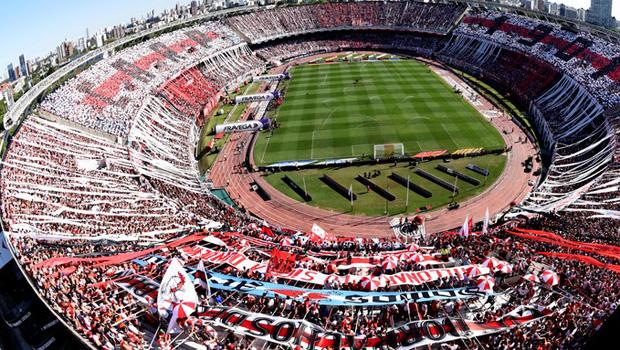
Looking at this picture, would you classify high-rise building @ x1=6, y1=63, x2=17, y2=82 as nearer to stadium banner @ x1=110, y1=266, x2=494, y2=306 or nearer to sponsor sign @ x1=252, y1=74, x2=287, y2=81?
sponsor sign @ x1=252, y1=74, x2=287, y2=81

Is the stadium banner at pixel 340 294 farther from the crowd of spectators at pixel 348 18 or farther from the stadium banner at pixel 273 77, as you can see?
the crowd of spectators at pixel 348 18

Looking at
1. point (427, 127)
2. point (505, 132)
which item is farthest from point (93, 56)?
point (505, 132)

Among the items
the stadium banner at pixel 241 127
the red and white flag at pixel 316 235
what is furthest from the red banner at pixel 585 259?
the stadium banner at pixel 241 127

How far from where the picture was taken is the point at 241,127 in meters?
70.5

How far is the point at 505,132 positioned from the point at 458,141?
820 centimetres

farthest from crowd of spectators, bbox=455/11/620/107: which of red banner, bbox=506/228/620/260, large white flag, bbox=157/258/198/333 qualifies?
large white flag, bbox=157/258/198/333

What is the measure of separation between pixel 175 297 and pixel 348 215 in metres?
28.2

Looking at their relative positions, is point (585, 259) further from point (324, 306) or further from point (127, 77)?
point (127, 77)

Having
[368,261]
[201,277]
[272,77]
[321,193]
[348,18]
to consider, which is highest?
[348,18]

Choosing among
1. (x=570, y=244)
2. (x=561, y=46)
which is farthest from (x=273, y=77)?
(x=570, y=244)

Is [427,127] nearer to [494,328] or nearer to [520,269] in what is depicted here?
[520,269]

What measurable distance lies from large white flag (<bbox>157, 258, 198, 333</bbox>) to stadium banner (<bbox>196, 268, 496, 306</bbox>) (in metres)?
3.50

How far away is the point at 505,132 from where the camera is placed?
213 feet

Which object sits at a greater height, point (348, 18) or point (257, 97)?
point (348, 18)
